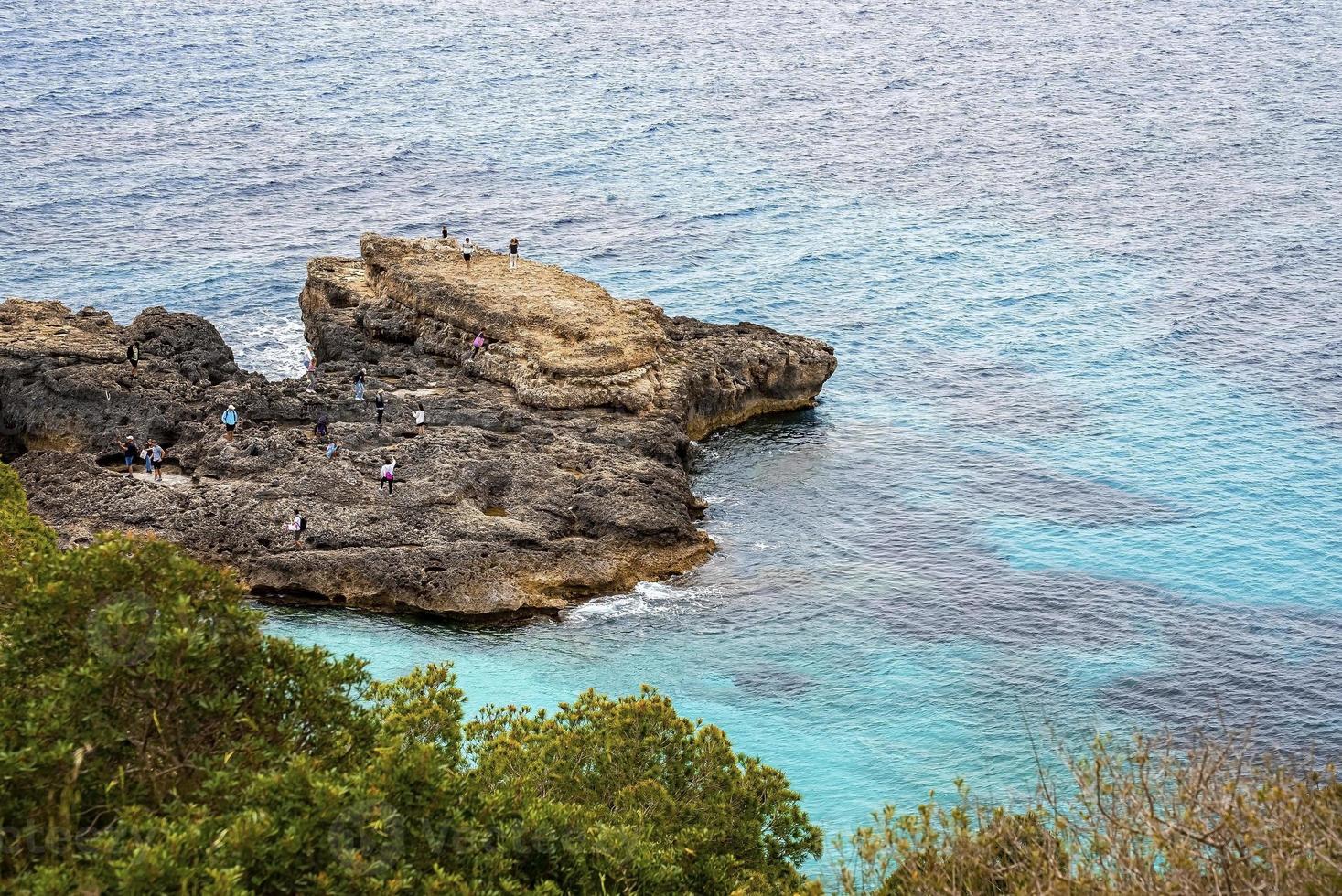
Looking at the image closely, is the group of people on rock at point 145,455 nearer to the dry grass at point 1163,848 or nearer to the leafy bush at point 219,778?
the leafy bush at point 219,778

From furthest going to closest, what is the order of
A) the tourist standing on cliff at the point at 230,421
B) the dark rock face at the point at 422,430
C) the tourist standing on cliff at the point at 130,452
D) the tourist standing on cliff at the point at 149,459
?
1. the tourist standing on cliff at the point at 230,421
2. the tourist standing on cliff at the point at 130,452
3. the tourist standing on cliff at the point at 149,459
4. the dark rock face at the point at 422,430

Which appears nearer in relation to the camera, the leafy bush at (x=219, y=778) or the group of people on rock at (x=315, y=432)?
the leafy bush at (x=219, y=778)

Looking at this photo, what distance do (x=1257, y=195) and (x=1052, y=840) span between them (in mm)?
100827

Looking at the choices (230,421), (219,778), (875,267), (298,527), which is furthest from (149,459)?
(875,267)

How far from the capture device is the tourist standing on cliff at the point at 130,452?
222 feet

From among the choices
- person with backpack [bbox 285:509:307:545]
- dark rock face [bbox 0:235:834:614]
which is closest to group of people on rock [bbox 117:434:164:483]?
dark rock face [bbox 0:235:834:614]

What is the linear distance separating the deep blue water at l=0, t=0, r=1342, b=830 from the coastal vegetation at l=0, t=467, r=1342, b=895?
2308 cm

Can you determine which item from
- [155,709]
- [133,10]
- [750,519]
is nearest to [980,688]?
[750,519]

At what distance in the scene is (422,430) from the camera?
234 feet

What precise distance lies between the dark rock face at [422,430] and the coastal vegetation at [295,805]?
29.2m

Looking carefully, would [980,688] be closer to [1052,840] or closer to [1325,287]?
[1052,840]

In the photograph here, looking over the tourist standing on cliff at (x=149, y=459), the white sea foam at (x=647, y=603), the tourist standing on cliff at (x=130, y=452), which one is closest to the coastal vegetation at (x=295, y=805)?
the white sea foam at (x=647, y=603)

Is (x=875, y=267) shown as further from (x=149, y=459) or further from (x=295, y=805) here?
(x=295, y=805)

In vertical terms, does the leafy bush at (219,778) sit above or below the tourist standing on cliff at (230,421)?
above
